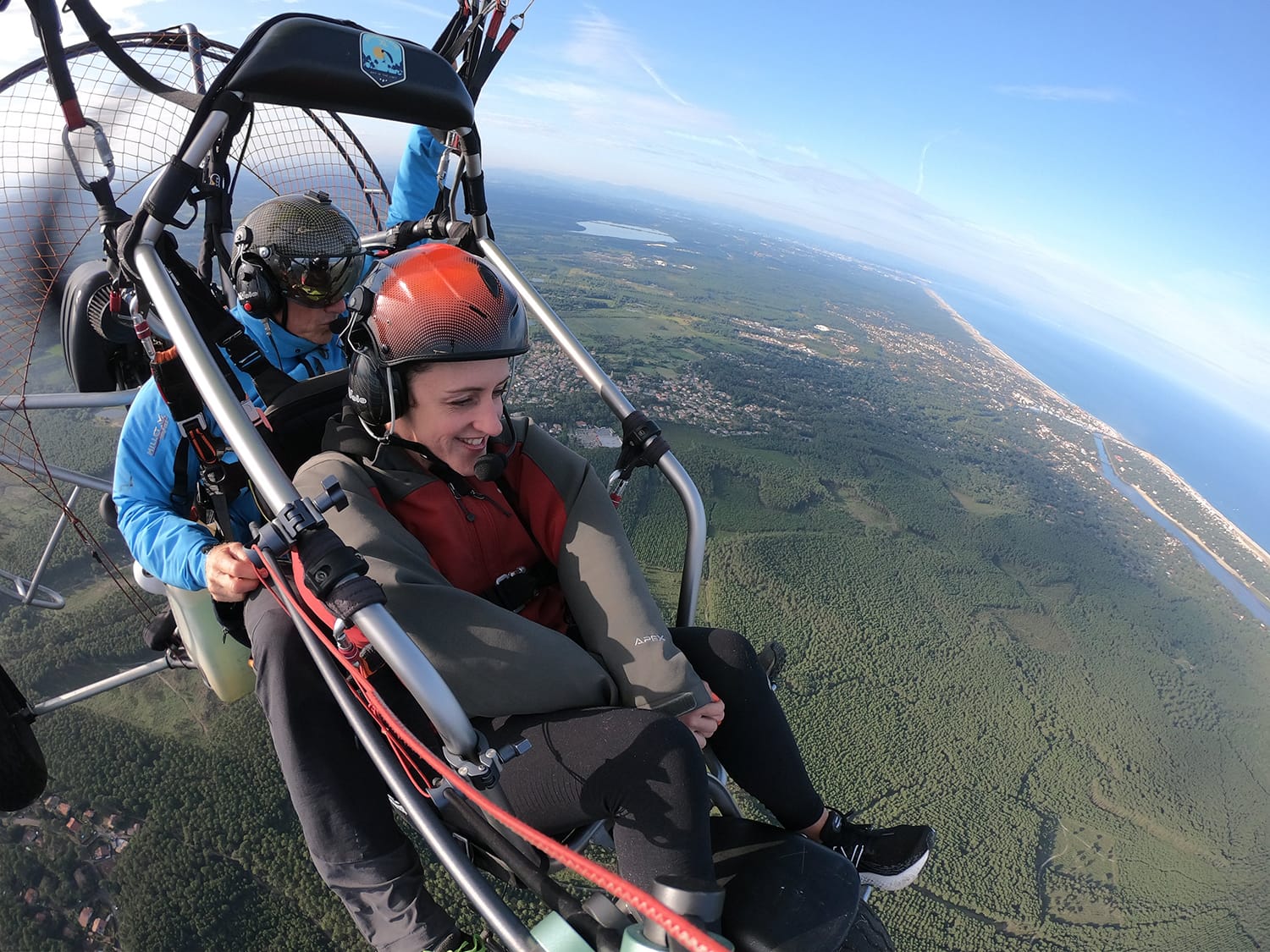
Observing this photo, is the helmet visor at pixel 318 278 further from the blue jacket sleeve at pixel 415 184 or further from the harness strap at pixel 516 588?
the harness strap at pixel 516 588

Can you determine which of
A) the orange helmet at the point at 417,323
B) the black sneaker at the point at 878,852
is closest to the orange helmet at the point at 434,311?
the orange helmet at the point at 417,323

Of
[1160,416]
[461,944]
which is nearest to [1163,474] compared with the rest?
[1160,416]

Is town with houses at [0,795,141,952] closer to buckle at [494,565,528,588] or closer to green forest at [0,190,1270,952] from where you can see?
green forest at [0,190,1270,952]

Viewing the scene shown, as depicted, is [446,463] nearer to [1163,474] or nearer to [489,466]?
[489,466]

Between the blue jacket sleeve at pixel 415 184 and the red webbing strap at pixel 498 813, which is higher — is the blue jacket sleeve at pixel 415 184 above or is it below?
above

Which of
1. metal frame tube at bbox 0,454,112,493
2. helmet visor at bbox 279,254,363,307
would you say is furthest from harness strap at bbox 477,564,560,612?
metal frame tube at bbox 0,454,112,493

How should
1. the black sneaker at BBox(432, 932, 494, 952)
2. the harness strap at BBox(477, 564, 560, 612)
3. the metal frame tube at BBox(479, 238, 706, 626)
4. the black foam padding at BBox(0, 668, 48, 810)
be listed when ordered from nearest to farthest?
the black sneaker at BBox(432, 932, 494, 952)
the harness strap at BBox(477, 564, 560, 612)
the metal frame tube at BBox(479, 238, 706, 626)
the black foam padding at BBox(0, 668, 48, 810)
